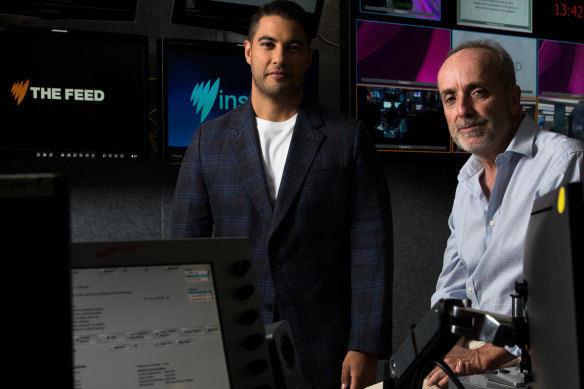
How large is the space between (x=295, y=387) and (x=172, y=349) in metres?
0.20

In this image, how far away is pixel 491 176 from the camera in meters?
1.66

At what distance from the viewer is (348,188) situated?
1.73 m

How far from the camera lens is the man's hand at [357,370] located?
5.22ft

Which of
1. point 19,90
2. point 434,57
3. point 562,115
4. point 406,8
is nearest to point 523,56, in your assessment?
point 562,115

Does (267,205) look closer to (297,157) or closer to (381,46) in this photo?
(297,157)

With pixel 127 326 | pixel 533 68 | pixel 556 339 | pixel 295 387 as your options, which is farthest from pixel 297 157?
pixel 533 68

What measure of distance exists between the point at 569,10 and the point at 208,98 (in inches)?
71.9

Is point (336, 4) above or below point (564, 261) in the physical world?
above

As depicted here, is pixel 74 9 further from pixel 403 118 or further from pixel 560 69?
pixel 560 69

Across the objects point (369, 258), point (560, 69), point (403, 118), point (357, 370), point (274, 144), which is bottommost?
point (357, 370)

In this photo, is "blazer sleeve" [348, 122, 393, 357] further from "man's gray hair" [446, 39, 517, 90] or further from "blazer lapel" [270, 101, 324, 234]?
"man's gray hair" [446, 39, 517, 90]

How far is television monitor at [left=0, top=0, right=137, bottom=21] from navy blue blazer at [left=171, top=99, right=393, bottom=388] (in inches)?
31.6

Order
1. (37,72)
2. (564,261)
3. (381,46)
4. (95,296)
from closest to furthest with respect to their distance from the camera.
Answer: (564,261) < (95,296) < (37,72) < (381,46)

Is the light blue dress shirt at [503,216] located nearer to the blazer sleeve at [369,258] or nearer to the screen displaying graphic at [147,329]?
the blazer sleeve at [369,258]
